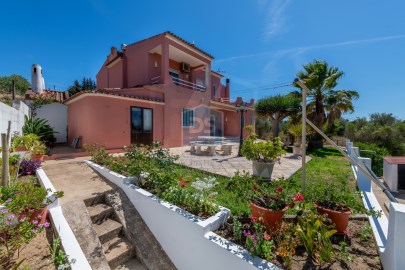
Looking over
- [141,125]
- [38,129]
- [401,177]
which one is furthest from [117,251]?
[401,177]

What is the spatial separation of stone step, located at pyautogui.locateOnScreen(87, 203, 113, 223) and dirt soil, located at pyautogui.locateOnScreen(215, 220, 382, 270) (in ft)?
9.01

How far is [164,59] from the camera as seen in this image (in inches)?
498

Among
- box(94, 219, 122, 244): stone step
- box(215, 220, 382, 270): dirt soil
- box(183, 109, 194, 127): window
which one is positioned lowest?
box(94, 219, 122, 244): stone step

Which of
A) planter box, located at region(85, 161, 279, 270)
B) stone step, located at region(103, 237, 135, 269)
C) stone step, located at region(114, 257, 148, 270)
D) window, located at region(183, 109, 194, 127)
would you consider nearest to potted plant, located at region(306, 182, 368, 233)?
planter box, located at region(85, 161, 279, 270)

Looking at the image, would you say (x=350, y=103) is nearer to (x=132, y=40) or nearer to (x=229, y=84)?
(x=229, y=84)

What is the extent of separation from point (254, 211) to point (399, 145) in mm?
27323

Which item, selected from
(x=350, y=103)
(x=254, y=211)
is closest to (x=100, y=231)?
(x=254, y=211)

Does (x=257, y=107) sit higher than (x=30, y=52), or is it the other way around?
(x=30, y=52)

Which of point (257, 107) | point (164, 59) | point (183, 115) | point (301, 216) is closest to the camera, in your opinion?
point (301, 216)

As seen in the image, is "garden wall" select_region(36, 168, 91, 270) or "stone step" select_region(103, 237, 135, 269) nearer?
"garden wall" select_region(36, 168, 91, 270)

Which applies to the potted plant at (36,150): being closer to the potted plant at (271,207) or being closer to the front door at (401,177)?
the potted plant at (271,207)

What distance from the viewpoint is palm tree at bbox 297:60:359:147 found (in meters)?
16.0

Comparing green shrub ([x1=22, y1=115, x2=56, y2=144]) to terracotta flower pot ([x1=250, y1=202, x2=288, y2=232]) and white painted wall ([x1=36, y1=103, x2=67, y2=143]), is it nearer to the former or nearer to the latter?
white painted wall ([x1=36, y1=103, x2=67, y2=143])

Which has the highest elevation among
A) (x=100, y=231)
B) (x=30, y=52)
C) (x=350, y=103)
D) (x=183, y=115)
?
(x=30, y=52)
